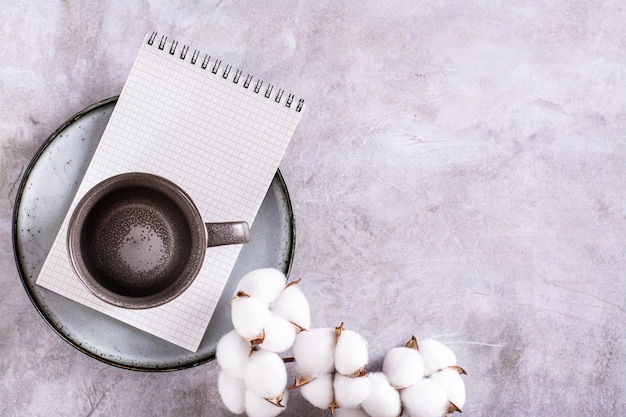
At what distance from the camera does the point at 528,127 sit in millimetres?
737

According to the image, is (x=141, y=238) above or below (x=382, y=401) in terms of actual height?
above

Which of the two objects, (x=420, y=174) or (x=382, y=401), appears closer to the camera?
(x=382, y=401)

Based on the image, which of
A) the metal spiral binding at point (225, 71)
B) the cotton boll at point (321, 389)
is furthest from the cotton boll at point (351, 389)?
the metal spiral binding at point (225, 71)

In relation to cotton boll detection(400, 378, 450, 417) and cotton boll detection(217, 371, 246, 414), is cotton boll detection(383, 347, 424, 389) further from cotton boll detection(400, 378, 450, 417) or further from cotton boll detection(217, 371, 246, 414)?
cotton boll detection(217, 371, 246, 414)

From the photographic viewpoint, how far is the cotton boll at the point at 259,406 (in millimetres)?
609

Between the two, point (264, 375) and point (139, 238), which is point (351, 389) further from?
point (139, 238)

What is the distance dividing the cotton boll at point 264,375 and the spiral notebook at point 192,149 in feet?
0.27

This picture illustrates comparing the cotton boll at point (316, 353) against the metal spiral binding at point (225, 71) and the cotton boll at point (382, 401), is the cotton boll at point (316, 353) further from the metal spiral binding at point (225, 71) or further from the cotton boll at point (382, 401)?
the metal spiral binding at point (225, 71)

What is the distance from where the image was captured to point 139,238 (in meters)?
0.63

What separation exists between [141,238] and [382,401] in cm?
29

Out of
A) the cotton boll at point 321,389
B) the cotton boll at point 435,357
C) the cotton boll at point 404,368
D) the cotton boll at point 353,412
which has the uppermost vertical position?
the cotton boll at point 321,389

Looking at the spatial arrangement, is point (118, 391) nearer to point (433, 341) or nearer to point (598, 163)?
point (433, 341)

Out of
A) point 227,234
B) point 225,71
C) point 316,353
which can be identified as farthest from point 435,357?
point 225,71

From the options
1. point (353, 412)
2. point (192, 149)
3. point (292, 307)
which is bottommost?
point (353, 412)
